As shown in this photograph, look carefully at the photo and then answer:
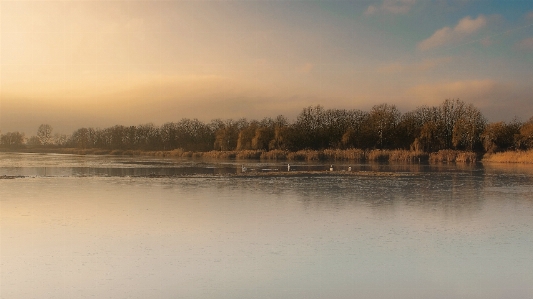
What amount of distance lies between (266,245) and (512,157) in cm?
3640

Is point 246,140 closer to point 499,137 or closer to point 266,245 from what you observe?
point 499,137

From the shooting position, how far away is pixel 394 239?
830 cm

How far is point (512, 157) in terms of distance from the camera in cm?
3859

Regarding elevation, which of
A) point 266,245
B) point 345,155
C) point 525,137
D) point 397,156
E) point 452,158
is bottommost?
point 266,245

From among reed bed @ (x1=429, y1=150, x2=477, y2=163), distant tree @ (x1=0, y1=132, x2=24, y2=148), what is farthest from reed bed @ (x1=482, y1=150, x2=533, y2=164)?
distant tree @ (x1=0, y1=132, x2=24, y2=148)

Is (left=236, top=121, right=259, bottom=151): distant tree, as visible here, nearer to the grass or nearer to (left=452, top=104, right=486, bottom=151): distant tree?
the grass

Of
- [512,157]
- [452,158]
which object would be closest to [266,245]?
[452,158]

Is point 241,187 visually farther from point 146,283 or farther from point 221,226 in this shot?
point 146,283

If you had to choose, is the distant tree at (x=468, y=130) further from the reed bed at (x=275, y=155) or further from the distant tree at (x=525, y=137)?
the reed bed at (x=275, y=155)

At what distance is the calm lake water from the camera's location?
229 inches

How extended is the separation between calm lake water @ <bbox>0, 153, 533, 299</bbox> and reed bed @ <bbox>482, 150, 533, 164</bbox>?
84.7 feet

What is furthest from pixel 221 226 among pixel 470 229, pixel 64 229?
pixel 470 229

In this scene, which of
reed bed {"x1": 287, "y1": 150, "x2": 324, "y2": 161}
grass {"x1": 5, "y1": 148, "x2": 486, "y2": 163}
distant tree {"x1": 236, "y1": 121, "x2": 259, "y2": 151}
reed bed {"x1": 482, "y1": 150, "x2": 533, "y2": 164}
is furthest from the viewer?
distant tree {"x1": 236, "y1": 121, "x2": 259, "y2": 151}

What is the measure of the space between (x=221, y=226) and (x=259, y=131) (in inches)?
1686
